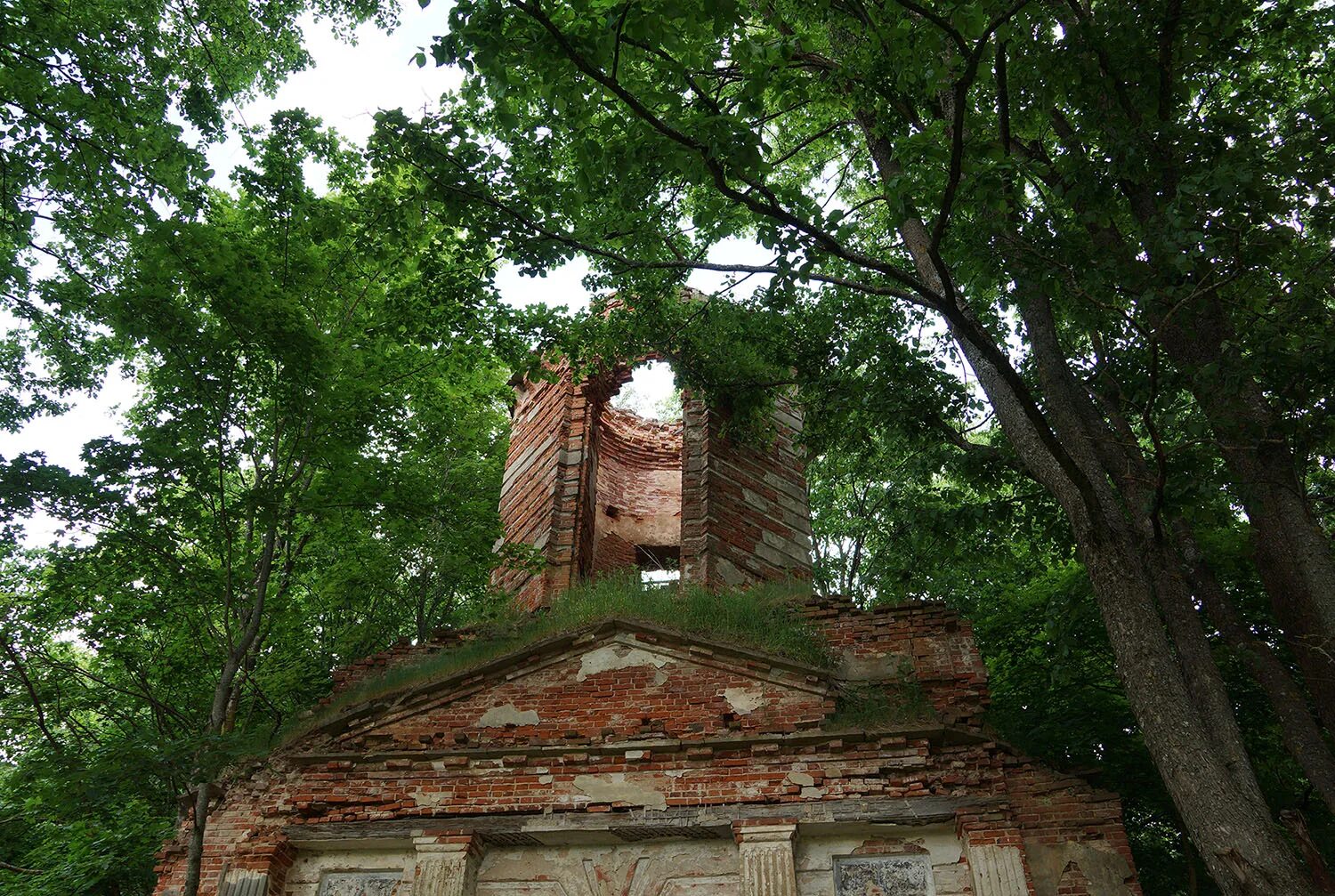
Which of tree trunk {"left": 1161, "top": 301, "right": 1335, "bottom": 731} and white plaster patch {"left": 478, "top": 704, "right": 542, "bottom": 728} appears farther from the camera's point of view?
white plaster patch {"left": 478, "top": 704, "right": 542, "bottom": 728}

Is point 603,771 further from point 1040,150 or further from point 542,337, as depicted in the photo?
point 1040,150

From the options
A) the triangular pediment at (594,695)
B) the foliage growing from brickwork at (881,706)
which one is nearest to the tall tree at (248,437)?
the triangular pediment at (594,695)

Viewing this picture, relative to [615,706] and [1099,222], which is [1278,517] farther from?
[615,706]

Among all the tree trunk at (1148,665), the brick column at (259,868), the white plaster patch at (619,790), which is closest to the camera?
the tree trunk at (1148,665)

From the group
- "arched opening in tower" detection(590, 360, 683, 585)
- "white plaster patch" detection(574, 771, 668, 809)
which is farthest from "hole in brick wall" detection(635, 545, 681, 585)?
"white plaster patch" detection(574, 771, 668, 809)

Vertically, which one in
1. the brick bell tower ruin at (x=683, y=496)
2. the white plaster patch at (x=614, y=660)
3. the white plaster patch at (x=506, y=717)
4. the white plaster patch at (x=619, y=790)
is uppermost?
the brick bell tower ruin at (x=683, y=496)

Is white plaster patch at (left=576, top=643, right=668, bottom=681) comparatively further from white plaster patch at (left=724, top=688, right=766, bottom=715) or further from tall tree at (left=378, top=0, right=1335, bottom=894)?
tall tree at (left=378, top=0, right=1335, bottom=894)

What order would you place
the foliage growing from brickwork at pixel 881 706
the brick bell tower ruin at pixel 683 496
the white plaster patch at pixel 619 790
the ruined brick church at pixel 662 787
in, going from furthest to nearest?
the brick bell tower ruin at pixel 683 496
the foliage growing from brickwork at pixel 881 706
the white plaster patch at pixel 619 790
the ruined brick church at pixel 662 787

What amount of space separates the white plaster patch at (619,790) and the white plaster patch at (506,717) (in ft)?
2.40

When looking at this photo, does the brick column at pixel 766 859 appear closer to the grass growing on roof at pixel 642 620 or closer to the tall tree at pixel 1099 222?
the grass growing on roof at pixel 642 620

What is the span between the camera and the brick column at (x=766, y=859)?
6828 millimetres

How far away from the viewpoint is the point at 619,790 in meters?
7.43

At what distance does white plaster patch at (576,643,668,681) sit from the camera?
8.22m

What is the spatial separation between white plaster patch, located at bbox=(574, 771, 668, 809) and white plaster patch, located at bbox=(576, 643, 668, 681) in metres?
0.95
